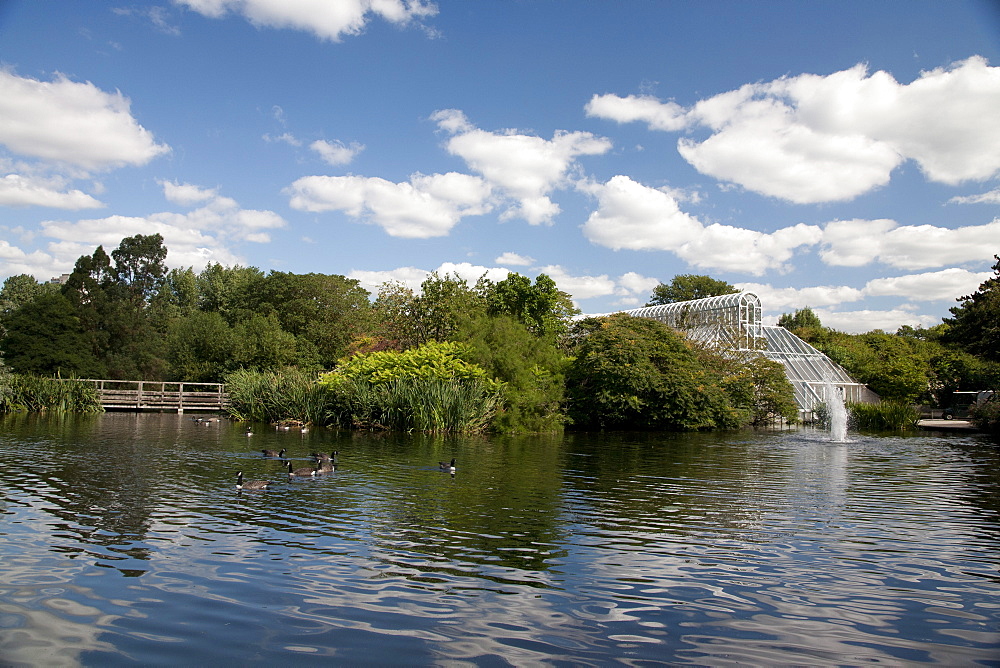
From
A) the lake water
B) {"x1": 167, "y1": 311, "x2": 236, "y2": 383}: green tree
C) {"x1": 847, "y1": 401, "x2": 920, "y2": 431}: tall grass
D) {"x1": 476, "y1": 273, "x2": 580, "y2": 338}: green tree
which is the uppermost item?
{"x1": 476, "y1": 273, "x2": 580, "y2": 338}: green tree

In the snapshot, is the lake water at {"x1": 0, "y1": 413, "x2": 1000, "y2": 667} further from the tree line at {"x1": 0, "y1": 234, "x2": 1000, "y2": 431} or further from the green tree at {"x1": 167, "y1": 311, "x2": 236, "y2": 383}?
the green tree at {"x1": 167, "y1": 311, "x2": 236, "y2": 383}

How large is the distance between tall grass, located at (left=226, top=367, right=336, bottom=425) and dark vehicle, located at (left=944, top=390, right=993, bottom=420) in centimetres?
3894

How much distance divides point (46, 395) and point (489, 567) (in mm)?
36600

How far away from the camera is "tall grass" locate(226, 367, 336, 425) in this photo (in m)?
30.8

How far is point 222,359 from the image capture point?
44969 millimetres

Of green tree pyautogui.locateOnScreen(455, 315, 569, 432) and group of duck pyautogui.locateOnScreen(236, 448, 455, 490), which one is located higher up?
green tree pyautogui.locateOnScreen(455, 315, 569, 432)

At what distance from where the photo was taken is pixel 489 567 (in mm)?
7930

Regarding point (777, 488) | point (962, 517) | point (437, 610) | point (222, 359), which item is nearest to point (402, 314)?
point (222, 359)

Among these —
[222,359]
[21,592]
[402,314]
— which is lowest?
[21,592]

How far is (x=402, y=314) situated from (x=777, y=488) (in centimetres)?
2764

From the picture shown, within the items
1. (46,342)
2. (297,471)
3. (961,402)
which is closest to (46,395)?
(46,342)

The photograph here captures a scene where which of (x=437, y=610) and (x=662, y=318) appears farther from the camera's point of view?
(x=662, y=318)


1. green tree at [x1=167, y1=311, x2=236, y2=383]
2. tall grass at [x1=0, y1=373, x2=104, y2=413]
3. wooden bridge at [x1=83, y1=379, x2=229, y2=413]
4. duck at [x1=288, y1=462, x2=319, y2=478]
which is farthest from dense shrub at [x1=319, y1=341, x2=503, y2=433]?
green tree at [x1=167, y1=311, x2=236, y2=383]

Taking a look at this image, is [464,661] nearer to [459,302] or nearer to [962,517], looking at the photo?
[962,517]
